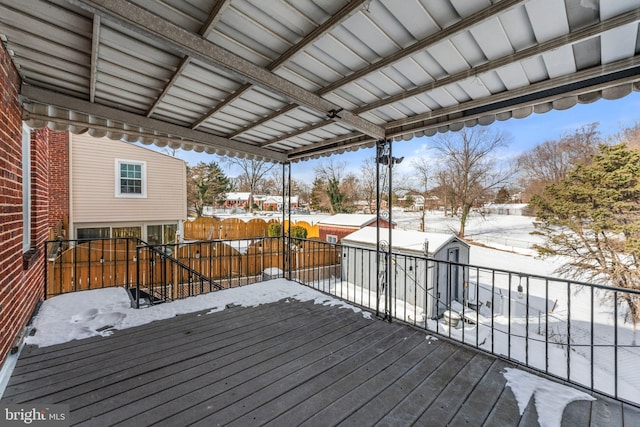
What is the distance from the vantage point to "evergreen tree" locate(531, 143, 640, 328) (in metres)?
8.95

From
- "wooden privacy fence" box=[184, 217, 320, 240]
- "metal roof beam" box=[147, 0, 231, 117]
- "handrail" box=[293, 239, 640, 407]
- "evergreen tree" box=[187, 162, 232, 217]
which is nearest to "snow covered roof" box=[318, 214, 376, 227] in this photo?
"handrail" box=[293, 239, 640, 407]

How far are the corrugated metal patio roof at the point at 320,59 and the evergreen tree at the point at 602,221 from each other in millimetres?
10770

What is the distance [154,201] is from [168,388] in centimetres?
937

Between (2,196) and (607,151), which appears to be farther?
(607,151)

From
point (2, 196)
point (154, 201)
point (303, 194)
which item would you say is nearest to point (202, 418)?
point (2, 196)

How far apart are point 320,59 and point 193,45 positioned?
2.92 feet

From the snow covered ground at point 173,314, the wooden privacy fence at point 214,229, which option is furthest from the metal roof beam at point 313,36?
the wooden privacy fence at point 214,229

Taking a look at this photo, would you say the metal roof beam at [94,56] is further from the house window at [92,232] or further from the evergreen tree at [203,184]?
the evergreen tree at [203,184]

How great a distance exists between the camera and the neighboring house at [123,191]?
8188 millimetres

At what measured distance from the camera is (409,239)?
8.46 meters

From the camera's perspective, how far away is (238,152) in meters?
4.24

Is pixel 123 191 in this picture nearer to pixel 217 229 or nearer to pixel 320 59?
pixel 217 229

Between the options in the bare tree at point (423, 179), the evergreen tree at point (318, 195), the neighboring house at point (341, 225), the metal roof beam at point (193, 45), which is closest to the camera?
the metal roof beam at point (193, 45)

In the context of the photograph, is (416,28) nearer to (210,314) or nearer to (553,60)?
(553,60)
